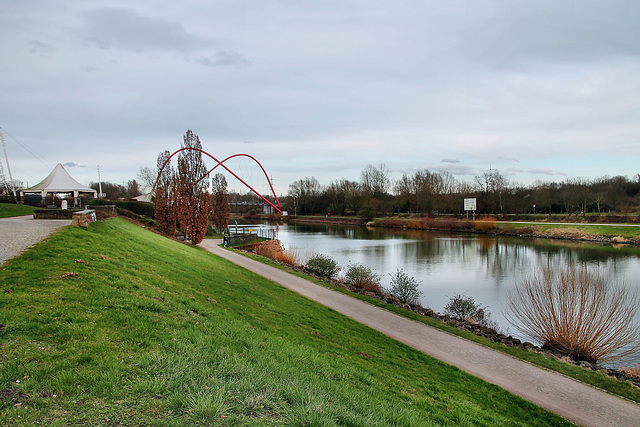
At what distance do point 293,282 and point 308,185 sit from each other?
96.8 metres

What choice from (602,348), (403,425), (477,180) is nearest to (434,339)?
(602,348)

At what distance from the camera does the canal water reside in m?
19.0

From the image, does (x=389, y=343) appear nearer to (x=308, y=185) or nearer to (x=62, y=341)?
(x=62, y=341)

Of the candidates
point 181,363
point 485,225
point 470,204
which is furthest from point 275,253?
point 470,204

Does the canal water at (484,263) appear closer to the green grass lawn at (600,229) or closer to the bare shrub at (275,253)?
the bare shrub at (275,253)

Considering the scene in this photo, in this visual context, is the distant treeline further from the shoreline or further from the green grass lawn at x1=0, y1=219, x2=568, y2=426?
the green grass lawn at x1=0, y1=219, x2=568, y2=426

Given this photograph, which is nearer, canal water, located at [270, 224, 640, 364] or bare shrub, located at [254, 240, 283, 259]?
canal water, located at [270, 224, 640, 364]

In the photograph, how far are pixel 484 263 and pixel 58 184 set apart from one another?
36030 millimetres

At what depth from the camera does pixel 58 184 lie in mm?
31703

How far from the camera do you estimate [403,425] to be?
4.20m

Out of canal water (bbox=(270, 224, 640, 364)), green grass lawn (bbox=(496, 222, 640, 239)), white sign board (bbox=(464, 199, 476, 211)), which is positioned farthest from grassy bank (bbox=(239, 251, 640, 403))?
white sign board (bbox=(464, 199, 476, 211))

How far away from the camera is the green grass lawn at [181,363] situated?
11.4 feet

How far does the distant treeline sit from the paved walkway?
57474 mm

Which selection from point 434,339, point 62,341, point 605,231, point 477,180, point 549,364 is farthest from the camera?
point 477,180
